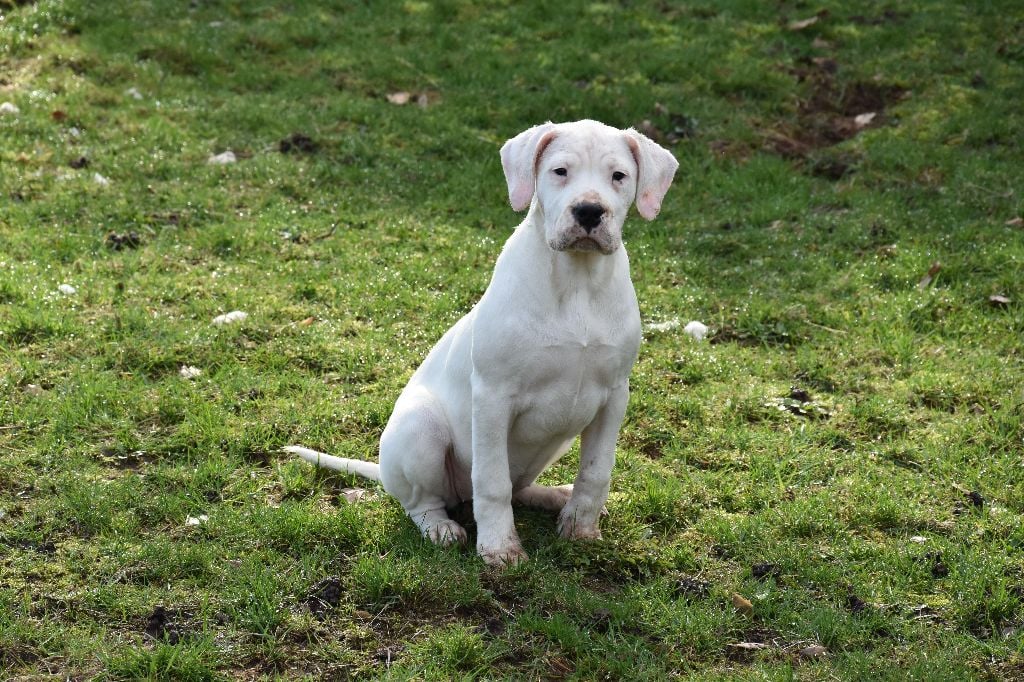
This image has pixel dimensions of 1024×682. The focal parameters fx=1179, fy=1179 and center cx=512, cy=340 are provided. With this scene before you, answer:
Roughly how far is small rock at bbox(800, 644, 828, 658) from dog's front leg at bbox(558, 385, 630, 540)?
1082 millimetres

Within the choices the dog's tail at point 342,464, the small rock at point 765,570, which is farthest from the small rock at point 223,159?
the small rock at point 765,570

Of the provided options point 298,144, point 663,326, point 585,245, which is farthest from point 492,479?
point 298,144

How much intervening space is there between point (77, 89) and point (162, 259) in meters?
3.47

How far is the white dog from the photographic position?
15.4 feet

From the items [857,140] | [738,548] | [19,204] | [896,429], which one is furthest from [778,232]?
[19,204]

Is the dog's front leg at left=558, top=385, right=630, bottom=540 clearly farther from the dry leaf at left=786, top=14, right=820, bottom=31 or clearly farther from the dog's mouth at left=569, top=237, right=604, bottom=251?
the dry leaf at left=786, top=14, right=820, bottom=31

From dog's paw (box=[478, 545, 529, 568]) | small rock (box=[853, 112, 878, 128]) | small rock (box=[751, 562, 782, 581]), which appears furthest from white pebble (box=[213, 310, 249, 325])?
small rock (box=[853, 112, 878, 128])

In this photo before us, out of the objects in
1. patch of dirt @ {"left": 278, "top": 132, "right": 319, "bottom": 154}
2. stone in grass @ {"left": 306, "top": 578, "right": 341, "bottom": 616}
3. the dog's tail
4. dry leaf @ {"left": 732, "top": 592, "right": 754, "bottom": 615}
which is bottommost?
the dog's tail

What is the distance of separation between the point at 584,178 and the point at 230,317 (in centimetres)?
342

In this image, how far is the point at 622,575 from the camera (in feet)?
16.5

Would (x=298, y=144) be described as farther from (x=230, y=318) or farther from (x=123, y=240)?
(x=230, y=318)

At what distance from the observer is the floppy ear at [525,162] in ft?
15.6

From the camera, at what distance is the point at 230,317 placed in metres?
7.37

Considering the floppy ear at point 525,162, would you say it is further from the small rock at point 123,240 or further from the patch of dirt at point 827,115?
the patch of dirt at point 827,115
